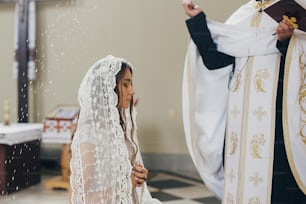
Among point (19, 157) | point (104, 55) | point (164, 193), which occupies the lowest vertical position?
A: point (164, 193)

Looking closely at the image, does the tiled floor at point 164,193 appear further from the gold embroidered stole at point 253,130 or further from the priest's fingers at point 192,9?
the priest's fingers at point 192,9

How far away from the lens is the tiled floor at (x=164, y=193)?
408 centimetres

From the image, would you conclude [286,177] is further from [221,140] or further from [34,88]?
[34,88]

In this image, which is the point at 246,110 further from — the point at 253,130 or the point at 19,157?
the point at 19,157

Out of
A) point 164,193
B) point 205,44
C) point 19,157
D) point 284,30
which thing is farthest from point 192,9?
point 19,157

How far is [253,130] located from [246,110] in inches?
3.7

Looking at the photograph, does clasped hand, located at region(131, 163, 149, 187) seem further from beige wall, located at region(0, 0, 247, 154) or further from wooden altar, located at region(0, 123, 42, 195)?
beige wall, located at region(0, 0, 247, 154)

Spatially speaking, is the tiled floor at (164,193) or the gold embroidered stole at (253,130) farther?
the tiled floor at (164,193)

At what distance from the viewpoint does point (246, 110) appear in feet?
7.81

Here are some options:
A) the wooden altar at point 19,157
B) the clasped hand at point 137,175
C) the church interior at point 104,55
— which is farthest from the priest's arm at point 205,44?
the church interior at point 104,55

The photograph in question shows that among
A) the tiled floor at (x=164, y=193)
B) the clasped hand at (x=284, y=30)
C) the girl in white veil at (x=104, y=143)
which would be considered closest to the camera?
the girl in white veil at (x=104, y=143)

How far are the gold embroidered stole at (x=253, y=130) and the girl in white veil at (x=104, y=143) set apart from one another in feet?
1.94

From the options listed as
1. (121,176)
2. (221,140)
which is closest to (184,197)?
(221,140)

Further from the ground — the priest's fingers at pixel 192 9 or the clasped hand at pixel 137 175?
the priest's fingers at pixel 192 9
